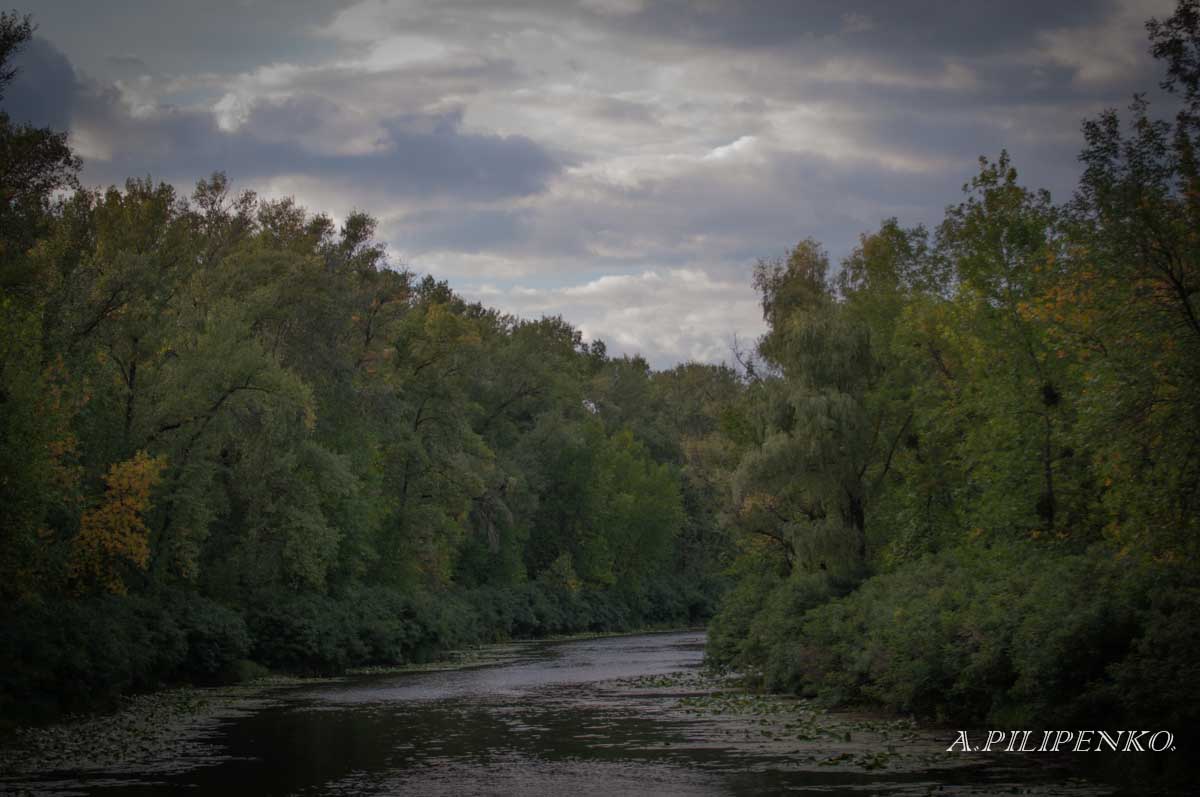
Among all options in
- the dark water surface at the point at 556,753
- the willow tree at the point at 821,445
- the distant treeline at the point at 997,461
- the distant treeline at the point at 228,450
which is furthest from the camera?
the willow tree at the point at 821,445

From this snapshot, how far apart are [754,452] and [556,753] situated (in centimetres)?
1868

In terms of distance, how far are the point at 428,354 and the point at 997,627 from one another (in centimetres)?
4347

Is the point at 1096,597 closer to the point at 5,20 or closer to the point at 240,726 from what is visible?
the point at 240,726

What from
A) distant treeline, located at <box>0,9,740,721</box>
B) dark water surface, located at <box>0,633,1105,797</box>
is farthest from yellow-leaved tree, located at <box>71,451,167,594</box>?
dark water surface, located at <box>0,633,1105,797</box>

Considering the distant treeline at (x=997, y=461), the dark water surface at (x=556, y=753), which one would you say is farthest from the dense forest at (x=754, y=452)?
the dark water surface at (x=556, y=753)

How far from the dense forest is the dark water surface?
2.27 metres

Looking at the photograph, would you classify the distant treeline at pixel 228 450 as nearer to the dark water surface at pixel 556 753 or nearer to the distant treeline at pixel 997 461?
the dark water surface at pixel 556 753

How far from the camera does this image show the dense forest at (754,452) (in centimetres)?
1995

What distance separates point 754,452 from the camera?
3800 centimetres

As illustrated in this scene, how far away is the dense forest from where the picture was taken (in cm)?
1995

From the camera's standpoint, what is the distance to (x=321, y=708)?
3003 centimetres

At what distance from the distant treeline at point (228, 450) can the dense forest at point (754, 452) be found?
0.14 m

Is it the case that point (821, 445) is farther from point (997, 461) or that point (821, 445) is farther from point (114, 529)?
point (114, 529)

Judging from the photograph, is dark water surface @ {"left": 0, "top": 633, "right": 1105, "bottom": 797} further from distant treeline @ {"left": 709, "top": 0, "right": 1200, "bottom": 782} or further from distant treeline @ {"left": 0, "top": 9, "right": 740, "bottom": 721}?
distant treeline @ {"left": 0, "top": 9, "right": 740, "bottom": 721}
